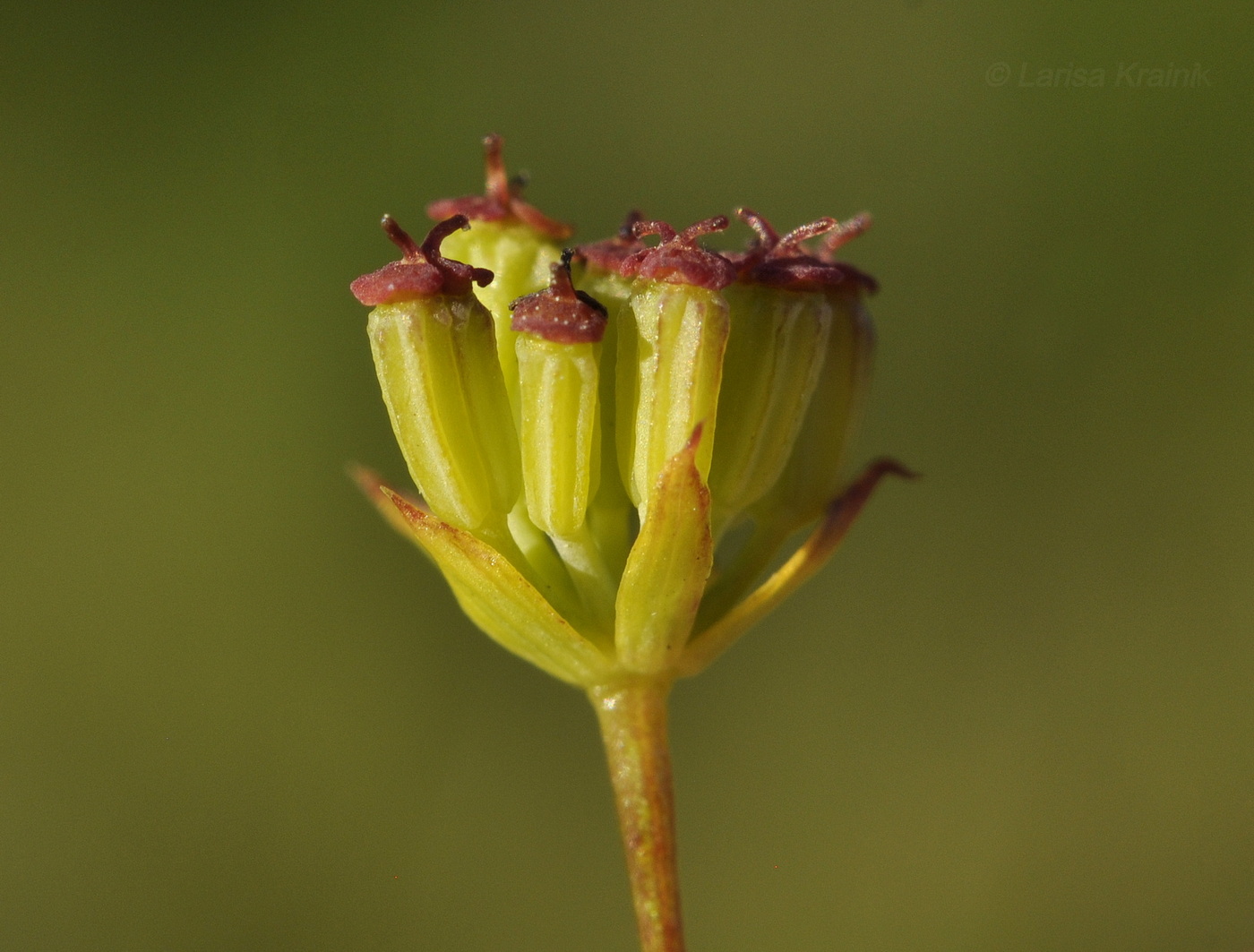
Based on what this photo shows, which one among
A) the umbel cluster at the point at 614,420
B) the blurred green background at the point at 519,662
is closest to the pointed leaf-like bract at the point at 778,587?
the umbel cluster at the point at 614,420

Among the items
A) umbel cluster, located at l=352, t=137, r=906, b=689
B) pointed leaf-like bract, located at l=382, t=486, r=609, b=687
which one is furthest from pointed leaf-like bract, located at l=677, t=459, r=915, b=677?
pointed leaf-like bract, located at l=382, t=486, r=609, b=687

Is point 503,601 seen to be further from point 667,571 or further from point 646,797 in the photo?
point 646,797

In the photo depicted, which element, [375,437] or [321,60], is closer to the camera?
[375,437]

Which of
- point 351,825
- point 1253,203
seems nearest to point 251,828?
point 351,825

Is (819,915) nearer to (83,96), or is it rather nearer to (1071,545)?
(1071,545)

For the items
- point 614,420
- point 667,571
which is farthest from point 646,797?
point 614,420
